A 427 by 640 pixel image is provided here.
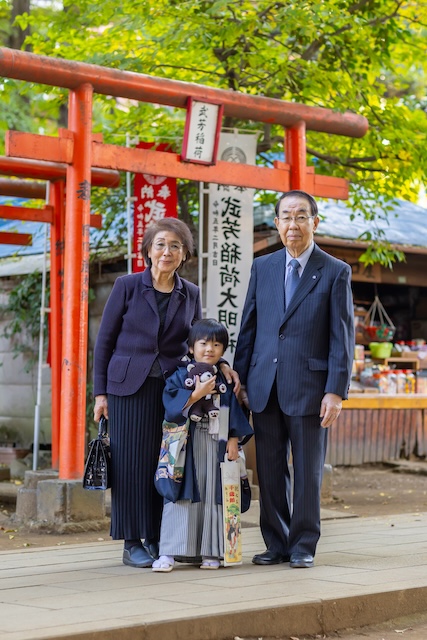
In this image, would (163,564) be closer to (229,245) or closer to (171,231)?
(171,231)

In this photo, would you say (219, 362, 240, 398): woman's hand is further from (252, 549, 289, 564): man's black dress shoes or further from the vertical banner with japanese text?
the vertical banner with japanese text

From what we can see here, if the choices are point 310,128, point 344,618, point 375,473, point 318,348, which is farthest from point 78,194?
point 375,473

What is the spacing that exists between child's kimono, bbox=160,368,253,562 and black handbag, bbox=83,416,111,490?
0.36 meters

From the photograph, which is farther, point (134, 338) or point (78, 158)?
point (78, 158)

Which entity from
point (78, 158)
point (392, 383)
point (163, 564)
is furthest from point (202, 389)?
point (392, 383)

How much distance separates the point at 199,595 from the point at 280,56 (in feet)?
25.7

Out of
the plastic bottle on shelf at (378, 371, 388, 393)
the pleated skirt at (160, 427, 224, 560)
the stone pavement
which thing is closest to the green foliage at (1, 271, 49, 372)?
the plastic bottle on shelf at (378, 371, 388, 393)

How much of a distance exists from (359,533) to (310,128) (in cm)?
402

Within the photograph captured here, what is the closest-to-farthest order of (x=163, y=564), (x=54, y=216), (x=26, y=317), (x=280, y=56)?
(x=163, y=564)
(x=54, y=216)
(x=280, y=56)
(x=26, y=317)

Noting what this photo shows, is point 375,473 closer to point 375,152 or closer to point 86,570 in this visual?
point 375,152

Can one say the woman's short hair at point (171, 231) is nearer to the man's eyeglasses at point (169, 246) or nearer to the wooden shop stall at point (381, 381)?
the man's eyeglasses at point (169, 246)

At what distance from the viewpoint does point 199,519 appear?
16.8 ft

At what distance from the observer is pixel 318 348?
523 cm

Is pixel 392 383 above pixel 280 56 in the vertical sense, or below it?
below
